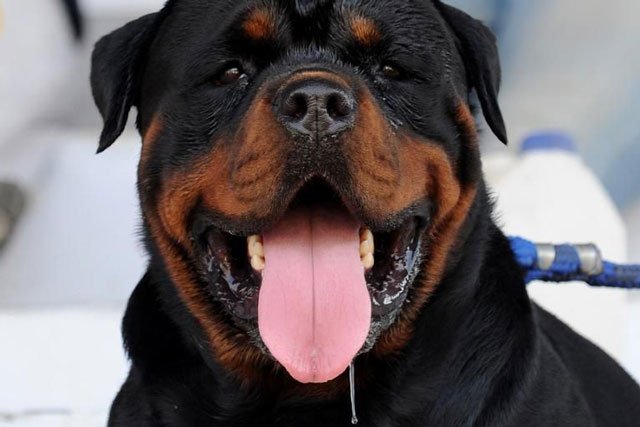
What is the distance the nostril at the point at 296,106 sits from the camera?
1313 mm

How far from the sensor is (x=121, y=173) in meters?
3.46

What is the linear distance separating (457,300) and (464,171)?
0.23 meters

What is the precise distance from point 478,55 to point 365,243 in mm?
442

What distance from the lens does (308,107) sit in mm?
1310

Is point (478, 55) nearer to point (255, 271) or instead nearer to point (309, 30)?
point (309, 30)

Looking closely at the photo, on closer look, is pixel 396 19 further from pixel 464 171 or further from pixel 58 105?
pixel 58 105

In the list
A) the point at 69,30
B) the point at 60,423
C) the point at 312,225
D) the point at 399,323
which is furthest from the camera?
the point at 69,30

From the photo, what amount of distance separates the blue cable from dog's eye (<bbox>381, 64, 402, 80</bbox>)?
0.52m

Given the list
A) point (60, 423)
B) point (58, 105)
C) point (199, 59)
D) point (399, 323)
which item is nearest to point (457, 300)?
point (399, 323)

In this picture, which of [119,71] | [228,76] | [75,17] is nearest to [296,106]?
[228,76]

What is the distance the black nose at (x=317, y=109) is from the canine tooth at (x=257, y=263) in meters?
0.25

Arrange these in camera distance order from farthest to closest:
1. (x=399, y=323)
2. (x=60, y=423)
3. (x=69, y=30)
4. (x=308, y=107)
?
(x=69, y=30)
(x=60, y=423)
(x=399, y=323)
(x=308, y=107)

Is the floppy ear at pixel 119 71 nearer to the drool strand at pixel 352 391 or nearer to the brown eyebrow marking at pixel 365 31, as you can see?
the brown eyebrow marking at pixel 365 31

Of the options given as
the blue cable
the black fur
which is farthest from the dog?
the black fur
